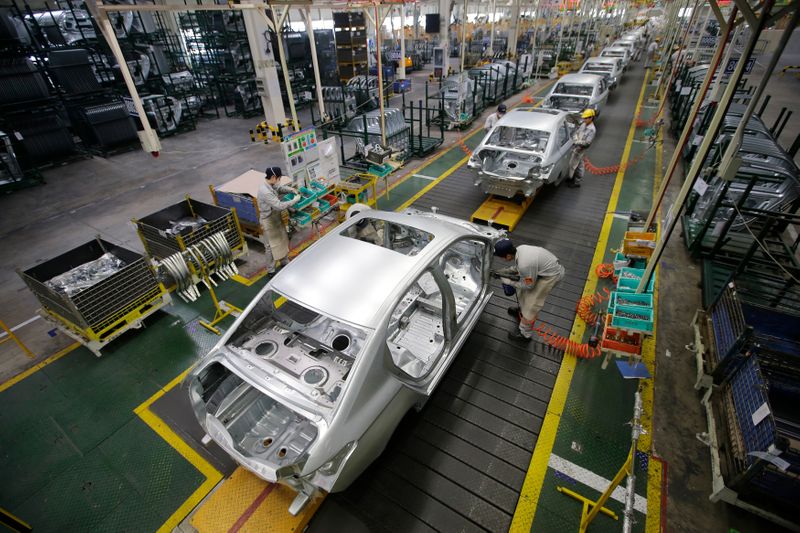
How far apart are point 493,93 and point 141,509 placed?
17.6 m

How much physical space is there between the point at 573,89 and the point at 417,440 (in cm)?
1181

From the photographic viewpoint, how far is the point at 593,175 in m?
9.00

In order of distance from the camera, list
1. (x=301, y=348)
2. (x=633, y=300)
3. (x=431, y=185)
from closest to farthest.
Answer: (x=301, y=348) < (x=633, y=300) < (x=431, y=185)

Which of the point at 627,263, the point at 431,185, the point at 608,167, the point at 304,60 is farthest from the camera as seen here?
the point at 304,60

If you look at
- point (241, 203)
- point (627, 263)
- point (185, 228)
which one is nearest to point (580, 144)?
point (627, 263)

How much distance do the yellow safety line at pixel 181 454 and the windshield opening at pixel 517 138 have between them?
6.70 m

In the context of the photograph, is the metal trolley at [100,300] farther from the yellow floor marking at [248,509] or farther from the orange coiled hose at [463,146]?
the orange coiled hose at [463,146]

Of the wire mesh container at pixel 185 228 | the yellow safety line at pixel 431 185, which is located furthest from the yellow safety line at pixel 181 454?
the yellow safety line at pixel 431 185

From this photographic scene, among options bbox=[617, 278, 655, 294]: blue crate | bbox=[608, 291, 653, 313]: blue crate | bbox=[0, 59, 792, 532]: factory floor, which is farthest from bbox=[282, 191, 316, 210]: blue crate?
bbox=[617, 278, 655, 294]: blue crate

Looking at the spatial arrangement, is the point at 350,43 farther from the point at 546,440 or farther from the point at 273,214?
the point at 546,440

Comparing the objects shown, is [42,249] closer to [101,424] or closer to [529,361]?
[101,424]

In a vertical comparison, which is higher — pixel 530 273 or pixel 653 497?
pixel 530 273

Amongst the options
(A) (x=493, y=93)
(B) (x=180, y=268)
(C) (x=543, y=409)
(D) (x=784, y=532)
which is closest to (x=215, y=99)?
(A) (x=493, y=93)

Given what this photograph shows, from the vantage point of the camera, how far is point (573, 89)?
1129cm
